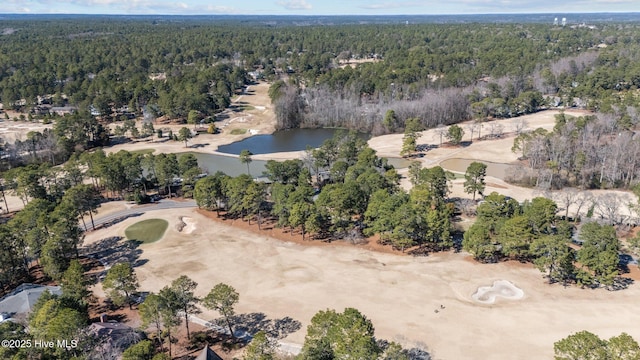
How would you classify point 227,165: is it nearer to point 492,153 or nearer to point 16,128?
point 492,153

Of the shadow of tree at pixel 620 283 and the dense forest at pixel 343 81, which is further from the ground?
the dense forest at pixel 343 81

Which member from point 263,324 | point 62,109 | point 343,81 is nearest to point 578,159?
point 263,324

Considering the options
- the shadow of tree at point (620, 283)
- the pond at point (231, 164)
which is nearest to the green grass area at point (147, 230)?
the pond at point (231, 164)

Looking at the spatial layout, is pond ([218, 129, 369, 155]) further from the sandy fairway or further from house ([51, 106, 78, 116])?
house ([51, 106, 78, 116])

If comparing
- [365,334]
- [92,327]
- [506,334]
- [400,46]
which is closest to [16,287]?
[92,327]

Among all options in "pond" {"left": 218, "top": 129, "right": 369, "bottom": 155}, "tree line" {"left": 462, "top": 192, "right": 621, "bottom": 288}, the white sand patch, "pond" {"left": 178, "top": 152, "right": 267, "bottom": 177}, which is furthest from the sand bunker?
"pond" {"left": 218, "top": 129, "right": 369, "bottom": 155}

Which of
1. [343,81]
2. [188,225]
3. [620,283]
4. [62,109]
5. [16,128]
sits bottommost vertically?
[620,283]

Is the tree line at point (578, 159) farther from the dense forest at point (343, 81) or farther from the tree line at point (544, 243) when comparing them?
the dense forest at point (343, 81)
